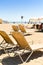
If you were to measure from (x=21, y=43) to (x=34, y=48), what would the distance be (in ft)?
1.54

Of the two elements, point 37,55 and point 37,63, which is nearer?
point 37,63

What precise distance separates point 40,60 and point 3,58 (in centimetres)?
131

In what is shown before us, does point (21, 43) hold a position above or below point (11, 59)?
above

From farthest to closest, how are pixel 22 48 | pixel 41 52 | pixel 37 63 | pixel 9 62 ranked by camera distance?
pixel 41 52 → pixel 22 48 → pixel 9 62 → pixel 37 63

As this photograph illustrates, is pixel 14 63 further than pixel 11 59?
No

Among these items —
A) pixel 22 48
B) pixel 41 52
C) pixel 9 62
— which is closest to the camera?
pixel 9 62

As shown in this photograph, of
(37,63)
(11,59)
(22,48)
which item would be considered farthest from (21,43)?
(37,63)

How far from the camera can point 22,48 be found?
251 inches

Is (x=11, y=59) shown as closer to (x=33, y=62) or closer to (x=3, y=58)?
(x=3, y=58)

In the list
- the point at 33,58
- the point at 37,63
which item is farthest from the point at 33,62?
the point at 33,58

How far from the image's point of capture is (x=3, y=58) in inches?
254

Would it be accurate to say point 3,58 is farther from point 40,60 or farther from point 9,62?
point 40,60

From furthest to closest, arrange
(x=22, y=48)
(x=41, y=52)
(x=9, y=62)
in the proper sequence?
(x=41, y=52), (x=22, y=48), (x=9, y=62)

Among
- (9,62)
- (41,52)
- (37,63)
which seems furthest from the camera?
(41,52)
